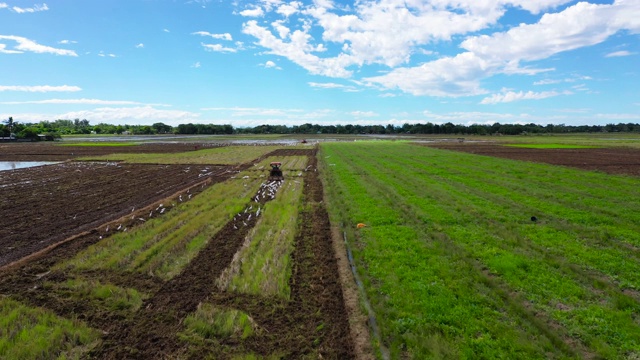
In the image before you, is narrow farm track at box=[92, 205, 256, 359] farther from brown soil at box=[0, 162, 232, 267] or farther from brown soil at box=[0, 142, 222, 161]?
brown soil at box=[0, 142, 222, 161]

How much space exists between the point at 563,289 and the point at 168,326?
8.26 m

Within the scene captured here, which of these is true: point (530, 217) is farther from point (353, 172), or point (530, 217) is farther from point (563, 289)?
point (353, 172)

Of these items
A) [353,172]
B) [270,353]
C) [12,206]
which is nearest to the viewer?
[270,353]

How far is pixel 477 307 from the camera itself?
22.9 feet

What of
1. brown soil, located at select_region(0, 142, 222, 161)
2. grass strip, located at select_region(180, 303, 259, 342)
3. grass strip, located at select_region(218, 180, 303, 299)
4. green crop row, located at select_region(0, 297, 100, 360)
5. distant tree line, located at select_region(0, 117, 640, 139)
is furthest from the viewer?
distant tree line, located at select_region(0, 117, 640, 139)

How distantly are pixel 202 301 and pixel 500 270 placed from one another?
711cm

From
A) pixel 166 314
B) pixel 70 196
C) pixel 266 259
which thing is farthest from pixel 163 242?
pixel 70 196

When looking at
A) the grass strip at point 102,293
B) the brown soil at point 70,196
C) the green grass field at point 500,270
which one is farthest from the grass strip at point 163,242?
the green grass field at point 500,270

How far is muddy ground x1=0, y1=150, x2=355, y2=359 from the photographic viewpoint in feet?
19.2

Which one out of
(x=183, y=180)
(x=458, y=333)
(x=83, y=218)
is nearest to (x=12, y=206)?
(x=83, y=218)

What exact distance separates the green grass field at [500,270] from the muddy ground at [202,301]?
1.05 m

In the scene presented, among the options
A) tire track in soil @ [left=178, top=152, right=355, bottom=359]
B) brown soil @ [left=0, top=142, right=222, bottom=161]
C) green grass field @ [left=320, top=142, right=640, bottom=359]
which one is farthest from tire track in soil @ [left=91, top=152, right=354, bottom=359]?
brown soil @ [left=0, top=142, right=222, bottom=161]

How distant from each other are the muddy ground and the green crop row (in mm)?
226

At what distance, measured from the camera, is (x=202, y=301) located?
289 inches
